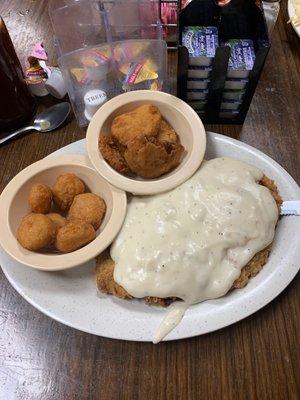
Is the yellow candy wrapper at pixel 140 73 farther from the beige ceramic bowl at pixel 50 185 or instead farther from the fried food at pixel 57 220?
the fried food at pixel 57 220

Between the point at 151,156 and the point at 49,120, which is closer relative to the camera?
the point at 151,156

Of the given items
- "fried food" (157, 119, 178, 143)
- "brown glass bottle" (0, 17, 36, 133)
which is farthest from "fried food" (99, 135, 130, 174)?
"brown glass bottle" (0, 17, 36, 133)

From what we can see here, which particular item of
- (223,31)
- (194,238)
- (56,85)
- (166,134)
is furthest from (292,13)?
(194,238)

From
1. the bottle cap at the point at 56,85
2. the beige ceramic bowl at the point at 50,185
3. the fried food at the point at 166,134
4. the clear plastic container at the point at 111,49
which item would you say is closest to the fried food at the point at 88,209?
the beige ceramic bowl at the point at 50,185

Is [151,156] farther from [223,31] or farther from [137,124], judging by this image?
[223,31]

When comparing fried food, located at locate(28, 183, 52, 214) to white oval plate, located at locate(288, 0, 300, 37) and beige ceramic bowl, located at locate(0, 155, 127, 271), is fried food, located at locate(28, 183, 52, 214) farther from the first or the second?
white oval plate, located at locate(288, 0, 300, 37)

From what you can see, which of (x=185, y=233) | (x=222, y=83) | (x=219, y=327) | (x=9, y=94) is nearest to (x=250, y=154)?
(x=222, y=83)
